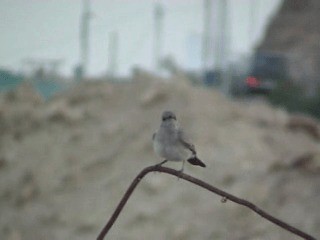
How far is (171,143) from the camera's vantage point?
2682mm

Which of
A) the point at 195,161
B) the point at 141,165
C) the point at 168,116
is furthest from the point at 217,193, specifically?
the point at 141,165

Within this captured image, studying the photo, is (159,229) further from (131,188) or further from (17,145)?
(131,188)

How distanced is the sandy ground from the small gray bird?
6.30 metres

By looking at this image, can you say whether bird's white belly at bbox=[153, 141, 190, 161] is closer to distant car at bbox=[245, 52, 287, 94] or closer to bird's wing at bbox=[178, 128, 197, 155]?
bird's wing at bbox=[178, 128, 197, 155]

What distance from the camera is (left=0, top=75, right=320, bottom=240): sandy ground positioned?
32.4ft

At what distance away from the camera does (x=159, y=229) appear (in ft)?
32.5

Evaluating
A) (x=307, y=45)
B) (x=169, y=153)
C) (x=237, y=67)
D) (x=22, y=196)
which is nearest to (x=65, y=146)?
(x=22, y=196)

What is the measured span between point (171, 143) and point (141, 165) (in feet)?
26.3

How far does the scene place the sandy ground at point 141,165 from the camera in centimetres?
988

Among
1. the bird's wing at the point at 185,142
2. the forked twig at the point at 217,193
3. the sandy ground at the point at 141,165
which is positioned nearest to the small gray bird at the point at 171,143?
the bird's wing at the point at 185,142

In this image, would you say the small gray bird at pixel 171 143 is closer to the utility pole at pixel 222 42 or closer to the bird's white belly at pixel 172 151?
the bird's white belly at pixel 172 151

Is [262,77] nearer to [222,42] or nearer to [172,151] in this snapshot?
[222,42]

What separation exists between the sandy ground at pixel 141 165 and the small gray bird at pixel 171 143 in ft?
20.7

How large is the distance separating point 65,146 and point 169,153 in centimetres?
905
